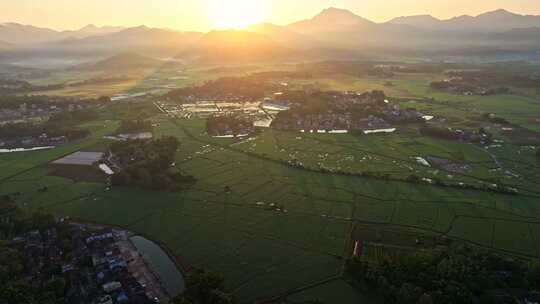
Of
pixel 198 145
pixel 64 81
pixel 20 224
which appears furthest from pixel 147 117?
pixel 64 81

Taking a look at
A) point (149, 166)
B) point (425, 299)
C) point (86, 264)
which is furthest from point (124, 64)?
point (425, 299)

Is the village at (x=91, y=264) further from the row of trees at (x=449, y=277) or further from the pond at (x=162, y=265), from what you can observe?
the row of trees at (x=449, y=277)

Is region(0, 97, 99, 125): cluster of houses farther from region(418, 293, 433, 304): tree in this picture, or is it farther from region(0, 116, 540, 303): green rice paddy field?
region(418, 293, 433, 304): tree

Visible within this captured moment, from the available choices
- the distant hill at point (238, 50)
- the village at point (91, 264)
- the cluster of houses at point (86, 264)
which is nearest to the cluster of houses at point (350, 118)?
the village at point (91, 264)

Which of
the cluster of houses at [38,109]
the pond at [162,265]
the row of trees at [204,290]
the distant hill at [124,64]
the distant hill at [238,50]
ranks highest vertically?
the distant hill at [238,50]

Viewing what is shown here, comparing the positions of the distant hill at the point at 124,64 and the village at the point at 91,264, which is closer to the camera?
the village at the point at 91,264

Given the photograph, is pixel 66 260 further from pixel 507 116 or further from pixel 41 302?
pixel 507 116

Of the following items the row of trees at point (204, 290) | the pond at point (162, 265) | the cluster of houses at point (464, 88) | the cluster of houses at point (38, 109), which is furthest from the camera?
the cluster of houses at point (464, 88)
